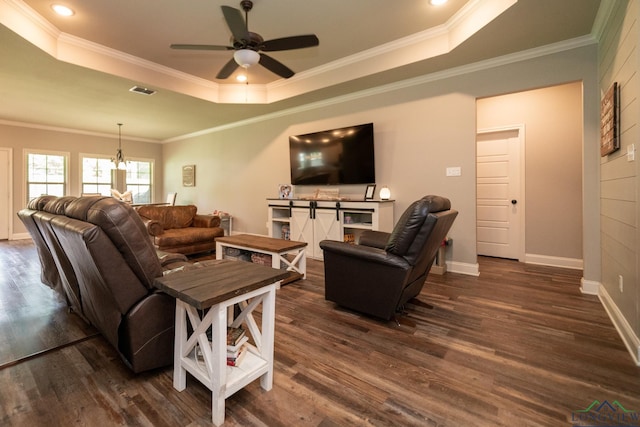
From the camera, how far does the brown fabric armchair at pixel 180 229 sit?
4.47 metres

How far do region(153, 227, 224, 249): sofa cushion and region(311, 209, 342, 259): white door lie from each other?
5.92 ft

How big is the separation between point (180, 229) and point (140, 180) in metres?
4.47

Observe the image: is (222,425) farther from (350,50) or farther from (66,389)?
(350,50)

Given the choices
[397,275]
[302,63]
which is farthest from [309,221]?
[397,275]

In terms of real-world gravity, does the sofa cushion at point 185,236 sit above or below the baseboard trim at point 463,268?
above

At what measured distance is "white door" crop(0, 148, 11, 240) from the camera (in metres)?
6.36

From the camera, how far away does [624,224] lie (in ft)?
7.15

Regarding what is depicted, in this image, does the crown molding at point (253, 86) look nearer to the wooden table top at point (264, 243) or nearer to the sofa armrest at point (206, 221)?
the sofa armrest at point (206, 221)

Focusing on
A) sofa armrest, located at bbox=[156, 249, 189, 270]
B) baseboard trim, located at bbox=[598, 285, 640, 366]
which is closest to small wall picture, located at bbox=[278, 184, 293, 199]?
sofa armrest, located at bbox=[156, 249, 189, 270]

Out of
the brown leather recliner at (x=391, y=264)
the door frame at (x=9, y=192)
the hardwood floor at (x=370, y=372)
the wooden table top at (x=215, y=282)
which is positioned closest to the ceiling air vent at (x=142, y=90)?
the hardwood floor at (x=370, y=372)

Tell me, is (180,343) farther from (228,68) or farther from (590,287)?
(590,287)

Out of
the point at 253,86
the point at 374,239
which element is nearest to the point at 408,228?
the point at 374,239

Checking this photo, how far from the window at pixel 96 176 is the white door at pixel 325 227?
20.1 feet

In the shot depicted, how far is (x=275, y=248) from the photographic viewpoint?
325 centimetres
